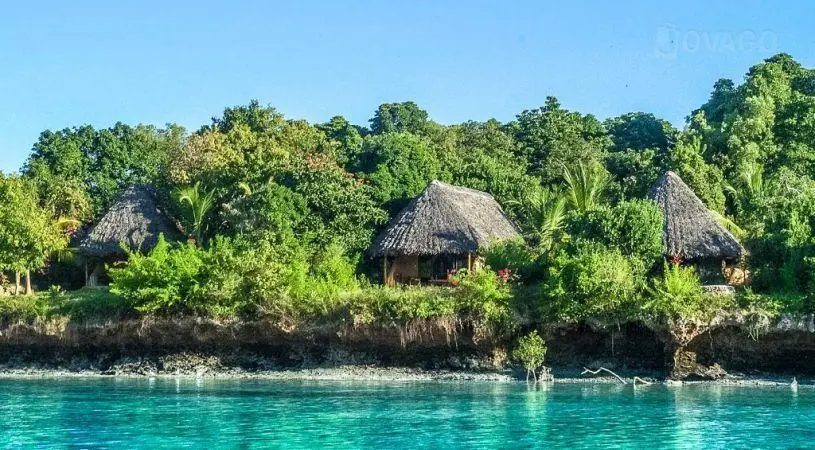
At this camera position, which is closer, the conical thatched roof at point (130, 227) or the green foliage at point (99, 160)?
the conical thatched roof at point (130, 227)

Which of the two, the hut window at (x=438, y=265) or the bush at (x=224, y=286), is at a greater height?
the hut window at (x=438, y=265)

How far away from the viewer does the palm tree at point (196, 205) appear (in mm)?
33656

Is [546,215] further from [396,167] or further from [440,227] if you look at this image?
[396,167]

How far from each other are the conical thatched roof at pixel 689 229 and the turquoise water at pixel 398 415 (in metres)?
5.23

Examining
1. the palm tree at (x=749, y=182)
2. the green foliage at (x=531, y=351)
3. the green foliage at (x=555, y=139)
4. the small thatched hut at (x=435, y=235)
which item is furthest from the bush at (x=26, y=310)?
the palm tree at (x=749, y=182)

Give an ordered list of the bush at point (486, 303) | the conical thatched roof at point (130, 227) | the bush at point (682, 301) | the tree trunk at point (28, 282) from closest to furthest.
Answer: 1. the bush at point (682, 301)
2. the bush at point (486, 303)
3. the tree trunk at point (28, 282)
4. the conical thatched roof at point (130, 227)

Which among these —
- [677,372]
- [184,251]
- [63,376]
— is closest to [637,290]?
[677,372]

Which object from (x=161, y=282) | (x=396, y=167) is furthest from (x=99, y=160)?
(x=161, y=282)

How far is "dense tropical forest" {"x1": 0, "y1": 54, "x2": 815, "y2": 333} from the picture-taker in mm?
26625

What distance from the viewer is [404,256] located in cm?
3238

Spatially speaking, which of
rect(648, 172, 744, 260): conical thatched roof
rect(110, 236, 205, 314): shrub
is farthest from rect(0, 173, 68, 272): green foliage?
rect(648, 172, 744, 260): conical thatched roof

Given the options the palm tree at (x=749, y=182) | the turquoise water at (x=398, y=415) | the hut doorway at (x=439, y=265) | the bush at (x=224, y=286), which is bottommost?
the turquoise water at (x=398, y=415)

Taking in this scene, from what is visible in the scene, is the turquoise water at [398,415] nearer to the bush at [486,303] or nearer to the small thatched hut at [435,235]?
the bush at [486,303]

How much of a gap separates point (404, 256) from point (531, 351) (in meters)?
7.19
